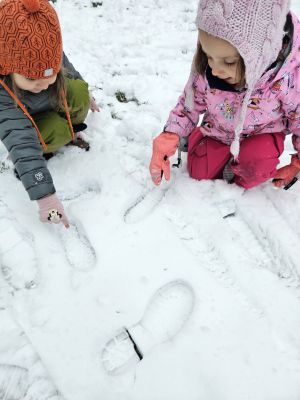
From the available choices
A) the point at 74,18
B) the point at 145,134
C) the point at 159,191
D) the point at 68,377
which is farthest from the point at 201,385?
the point at 74,18

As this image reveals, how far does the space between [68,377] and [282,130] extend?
121cm

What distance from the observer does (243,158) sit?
1.55 meters

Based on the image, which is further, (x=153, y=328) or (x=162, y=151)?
(x=162, y=151)

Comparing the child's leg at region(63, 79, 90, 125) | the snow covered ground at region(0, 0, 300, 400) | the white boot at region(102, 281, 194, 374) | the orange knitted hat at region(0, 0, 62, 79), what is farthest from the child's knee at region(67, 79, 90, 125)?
the white boot at region(102, 281, 194, 374)

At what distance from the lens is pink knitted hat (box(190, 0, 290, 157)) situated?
0.96 metres

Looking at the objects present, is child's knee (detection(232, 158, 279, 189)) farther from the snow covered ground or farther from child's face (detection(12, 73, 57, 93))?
child's face (detection(12, 73, 57, 93))

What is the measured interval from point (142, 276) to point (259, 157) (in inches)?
26.7

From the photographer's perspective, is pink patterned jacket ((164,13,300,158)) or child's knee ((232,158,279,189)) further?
child's knee ((232,158,279,189))

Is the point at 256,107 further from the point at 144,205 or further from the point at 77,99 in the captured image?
the point at 77,99

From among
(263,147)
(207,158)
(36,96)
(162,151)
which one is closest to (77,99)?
(36,96)

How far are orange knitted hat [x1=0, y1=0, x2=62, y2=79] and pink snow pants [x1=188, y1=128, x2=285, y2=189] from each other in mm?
724

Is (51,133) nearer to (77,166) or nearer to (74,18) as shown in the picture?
(77,166)

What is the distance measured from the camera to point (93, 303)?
131cm

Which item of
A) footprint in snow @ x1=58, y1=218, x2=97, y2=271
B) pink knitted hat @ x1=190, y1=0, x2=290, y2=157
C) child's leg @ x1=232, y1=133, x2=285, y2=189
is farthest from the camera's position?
child's leg @ x1=232, y1=133, x2=285, y2=189
